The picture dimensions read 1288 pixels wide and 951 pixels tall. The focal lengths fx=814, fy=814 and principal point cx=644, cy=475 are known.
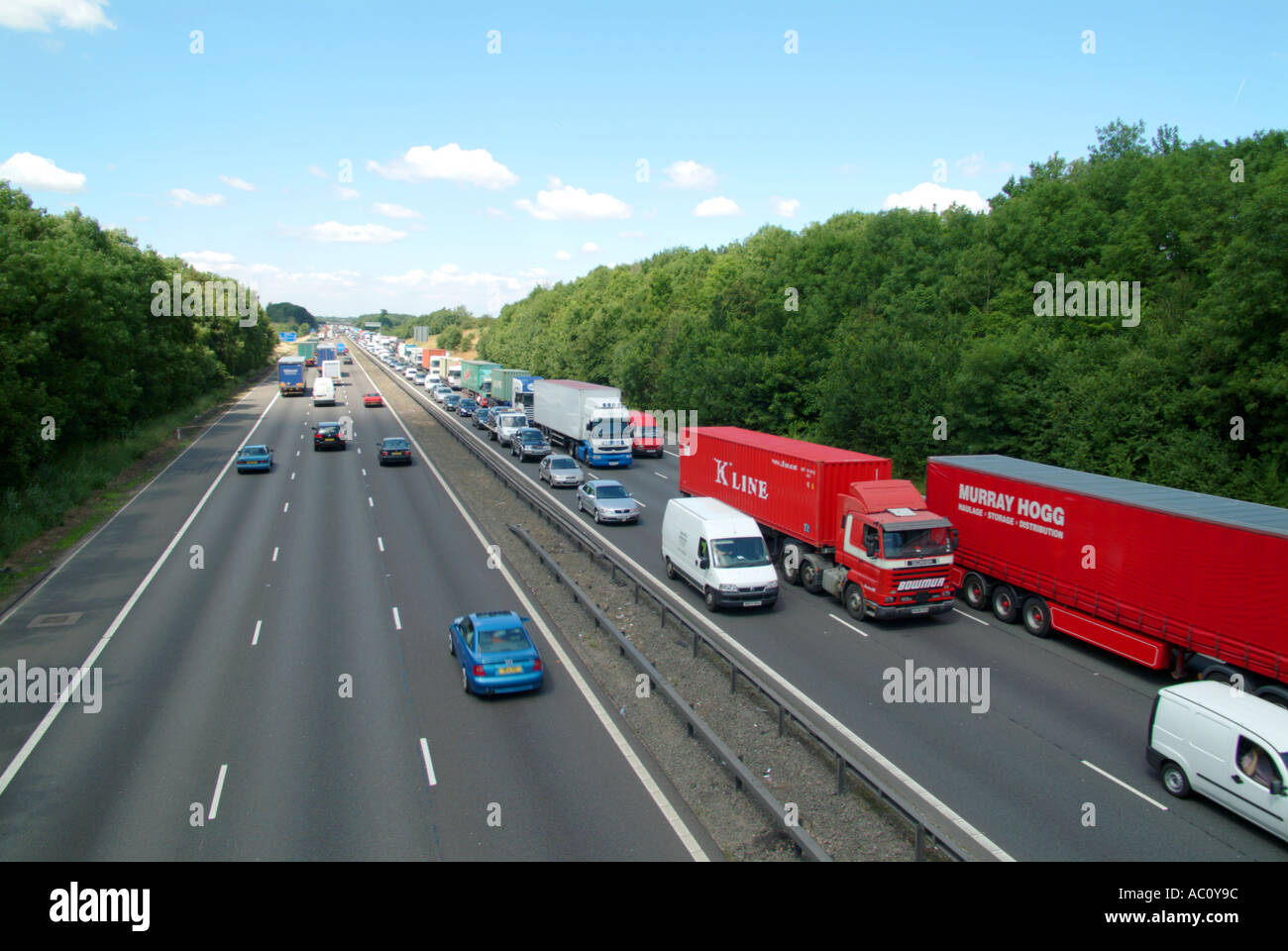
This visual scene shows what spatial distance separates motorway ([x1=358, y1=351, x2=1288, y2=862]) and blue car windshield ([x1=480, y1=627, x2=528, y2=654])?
5.17m

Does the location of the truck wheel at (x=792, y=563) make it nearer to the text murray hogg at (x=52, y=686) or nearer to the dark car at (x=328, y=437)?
the text murray hogg at (x=52, y=686)

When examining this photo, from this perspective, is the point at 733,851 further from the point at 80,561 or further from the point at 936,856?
the point at 80,561

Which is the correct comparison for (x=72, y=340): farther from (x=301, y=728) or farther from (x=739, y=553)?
(x=739, y=553)

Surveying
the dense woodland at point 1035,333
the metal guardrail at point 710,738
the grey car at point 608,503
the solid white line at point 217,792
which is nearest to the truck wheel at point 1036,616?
the metal guardrail at point 710,738

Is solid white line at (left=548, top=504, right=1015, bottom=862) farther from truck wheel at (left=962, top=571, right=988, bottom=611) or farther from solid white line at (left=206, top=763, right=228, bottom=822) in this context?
solid white line at (left=206, top=763, right=228, bottom=822)

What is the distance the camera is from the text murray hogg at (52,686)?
15.9m

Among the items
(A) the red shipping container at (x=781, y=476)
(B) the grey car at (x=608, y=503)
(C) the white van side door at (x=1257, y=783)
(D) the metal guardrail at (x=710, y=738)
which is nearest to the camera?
(D) the metal guardrail at (x=710, y=738)

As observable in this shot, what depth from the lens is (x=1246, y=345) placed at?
27.1m

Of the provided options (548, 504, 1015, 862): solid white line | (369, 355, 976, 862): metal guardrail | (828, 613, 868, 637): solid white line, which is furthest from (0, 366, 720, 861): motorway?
(828, 613, 868, 637): solid white line

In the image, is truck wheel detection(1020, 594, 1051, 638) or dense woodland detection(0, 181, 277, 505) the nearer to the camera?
truck wheel detection(1020, 594, 1051, 638)

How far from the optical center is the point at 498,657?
15609 mm

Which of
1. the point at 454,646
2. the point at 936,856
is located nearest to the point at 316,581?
the point at 454,646

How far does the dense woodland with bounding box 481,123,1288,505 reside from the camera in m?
26.9

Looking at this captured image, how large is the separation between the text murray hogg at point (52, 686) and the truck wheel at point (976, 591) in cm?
2002
